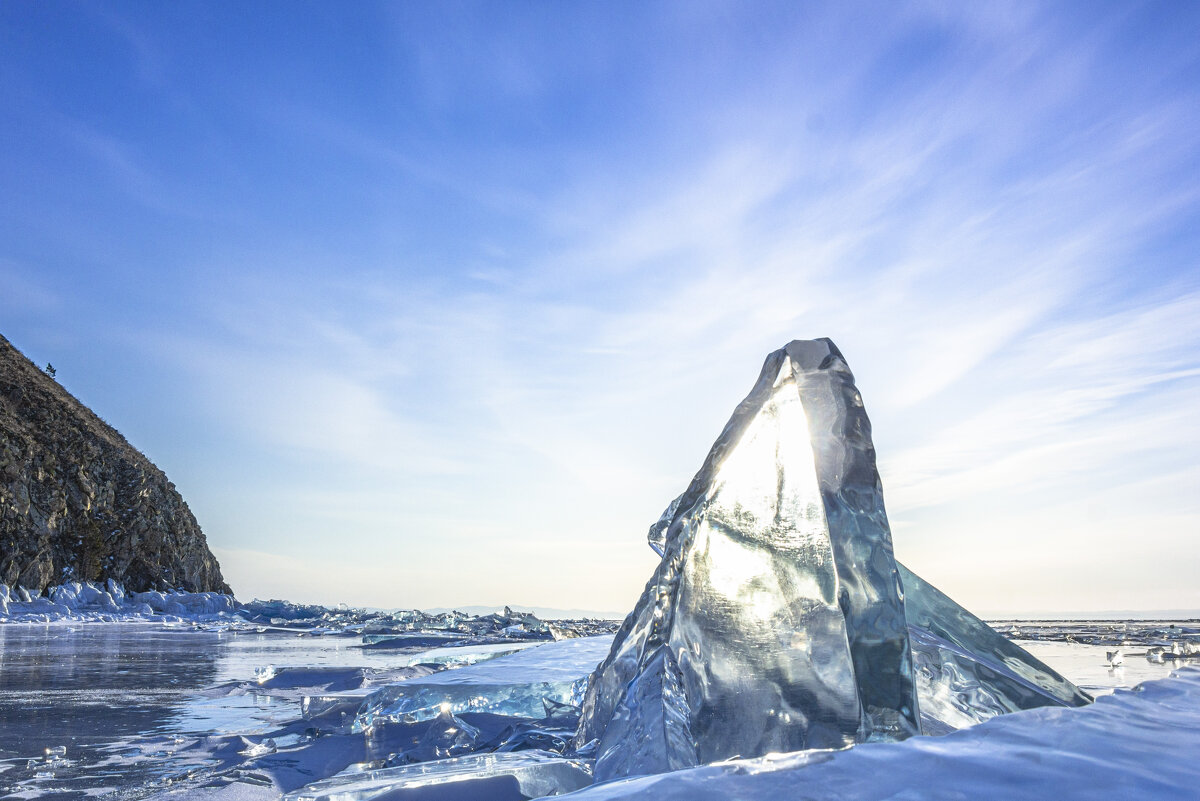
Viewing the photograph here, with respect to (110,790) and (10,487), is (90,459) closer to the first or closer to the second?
(10,487)

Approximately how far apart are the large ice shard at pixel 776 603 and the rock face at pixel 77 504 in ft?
81.1

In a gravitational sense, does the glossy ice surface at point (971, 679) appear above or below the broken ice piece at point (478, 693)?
above

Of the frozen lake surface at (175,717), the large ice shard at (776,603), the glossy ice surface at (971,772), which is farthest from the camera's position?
the frozen lake surface at (175,717)

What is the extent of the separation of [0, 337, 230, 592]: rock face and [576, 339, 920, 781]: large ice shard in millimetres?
24719

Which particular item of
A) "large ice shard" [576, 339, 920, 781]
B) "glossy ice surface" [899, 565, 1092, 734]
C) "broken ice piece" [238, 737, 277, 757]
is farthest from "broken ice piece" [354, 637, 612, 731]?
"glossy ice surface" [899, 565, 1092, 734]

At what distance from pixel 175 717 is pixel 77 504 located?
2679 cm

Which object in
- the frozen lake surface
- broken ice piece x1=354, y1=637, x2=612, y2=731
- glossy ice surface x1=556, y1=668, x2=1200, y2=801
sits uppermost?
glossy ice surface x1=556, y1=668, x2=1200, y2=801

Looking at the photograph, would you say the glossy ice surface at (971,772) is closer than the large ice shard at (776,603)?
Yes

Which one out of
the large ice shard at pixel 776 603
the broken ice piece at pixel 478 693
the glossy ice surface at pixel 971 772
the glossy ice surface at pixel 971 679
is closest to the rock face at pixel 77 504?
the broken ice piece at pixel 478 693

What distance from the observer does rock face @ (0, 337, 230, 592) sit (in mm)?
21641

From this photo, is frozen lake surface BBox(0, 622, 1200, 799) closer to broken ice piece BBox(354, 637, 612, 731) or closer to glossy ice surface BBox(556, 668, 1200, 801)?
broken ice piece BBox(354, 637, 612, 731)

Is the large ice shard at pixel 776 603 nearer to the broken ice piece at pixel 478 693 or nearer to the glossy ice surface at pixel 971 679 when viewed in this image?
the glossy ice surface at pixel 971 679

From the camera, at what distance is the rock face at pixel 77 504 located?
21.6m

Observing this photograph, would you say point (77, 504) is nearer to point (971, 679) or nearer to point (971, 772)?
point (971, 679)
